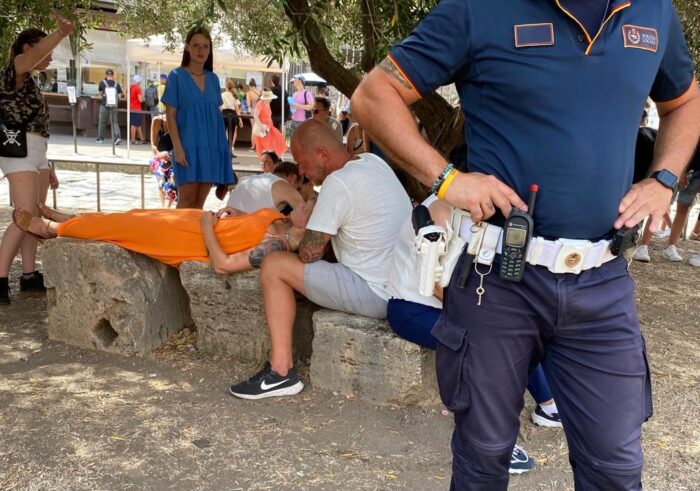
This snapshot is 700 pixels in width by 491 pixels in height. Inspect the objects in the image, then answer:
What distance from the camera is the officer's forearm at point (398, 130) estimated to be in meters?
1.77

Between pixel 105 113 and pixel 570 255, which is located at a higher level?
pixel 105 113

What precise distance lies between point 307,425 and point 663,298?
402 centimetres

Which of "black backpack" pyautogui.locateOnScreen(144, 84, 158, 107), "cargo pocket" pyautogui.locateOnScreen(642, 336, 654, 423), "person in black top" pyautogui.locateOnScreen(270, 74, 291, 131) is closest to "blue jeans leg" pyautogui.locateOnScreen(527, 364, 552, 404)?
"cargo pocket" pyautogui.locateOnScreen(642, 336, 654, 423)

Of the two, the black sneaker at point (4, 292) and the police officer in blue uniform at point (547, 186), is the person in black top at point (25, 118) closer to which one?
the black sneaker at point (4, 292)

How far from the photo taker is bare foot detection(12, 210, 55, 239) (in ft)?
14.1

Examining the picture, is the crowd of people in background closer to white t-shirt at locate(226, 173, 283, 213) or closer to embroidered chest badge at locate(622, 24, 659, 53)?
white t-shirt at locate(226, 173, 283, 213)

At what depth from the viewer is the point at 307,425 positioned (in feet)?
10.8

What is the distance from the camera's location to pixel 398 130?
1780mm

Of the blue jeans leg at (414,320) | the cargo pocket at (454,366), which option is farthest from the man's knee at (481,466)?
the blue jeans leg at (414,320)

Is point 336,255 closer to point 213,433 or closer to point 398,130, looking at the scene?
point 213,433

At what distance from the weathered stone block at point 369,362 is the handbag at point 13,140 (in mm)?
2466

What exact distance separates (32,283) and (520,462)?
3807mm

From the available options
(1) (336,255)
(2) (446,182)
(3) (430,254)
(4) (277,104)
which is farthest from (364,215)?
(4) (277,104)

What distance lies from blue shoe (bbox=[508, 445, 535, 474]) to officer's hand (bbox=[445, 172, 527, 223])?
5.38 ft
